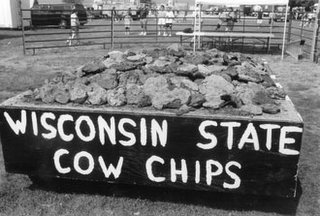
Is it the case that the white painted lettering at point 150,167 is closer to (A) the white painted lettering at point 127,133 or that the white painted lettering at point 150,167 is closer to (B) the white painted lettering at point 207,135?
(A) the white painted lettering at point 127,133

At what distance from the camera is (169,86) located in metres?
3.20

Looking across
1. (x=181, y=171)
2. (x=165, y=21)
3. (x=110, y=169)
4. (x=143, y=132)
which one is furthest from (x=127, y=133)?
(x=165, y=21)

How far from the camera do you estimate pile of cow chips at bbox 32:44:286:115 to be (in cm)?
298

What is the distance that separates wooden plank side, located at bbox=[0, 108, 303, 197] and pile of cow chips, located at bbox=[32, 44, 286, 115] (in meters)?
0.15

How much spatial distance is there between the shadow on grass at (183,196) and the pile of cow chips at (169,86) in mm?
834

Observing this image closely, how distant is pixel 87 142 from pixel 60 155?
0.91 feet

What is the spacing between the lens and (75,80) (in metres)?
3.49

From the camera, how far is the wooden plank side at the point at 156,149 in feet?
9.14

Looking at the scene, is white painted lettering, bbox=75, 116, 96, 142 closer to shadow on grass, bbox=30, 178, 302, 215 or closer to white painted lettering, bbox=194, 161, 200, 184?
shadow on grass, bbox=30, 178, 302, 215

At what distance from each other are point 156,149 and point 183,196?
0.64 meters

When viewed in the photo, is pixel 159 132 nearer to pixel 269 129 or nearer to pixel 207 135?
pixel 207 135

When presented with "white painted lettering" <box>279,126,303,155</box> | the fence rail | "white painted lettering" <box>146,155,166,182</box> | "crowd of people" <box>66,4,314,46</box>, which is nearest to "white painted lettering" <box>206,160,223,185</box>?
"white painted lettering" <box>146,155,166,182</box>

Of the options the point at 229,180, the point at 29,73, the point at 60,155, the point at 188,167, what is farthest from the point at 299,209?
the point at 29,73

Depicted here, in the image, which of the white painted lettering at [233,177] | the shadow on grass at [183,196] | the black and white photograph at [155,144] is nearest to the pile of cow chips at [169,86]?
the black and white photograph at [155,144]
